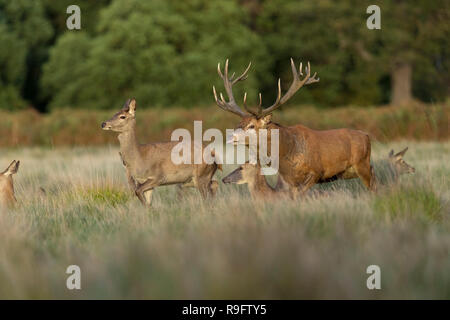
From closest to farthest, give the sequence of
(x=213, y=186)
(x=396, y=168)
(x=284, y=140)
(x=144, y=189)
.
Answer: (x=284, y=140) → (x=144, y=189) → (x=213, y=186) → (x=396, y=168)

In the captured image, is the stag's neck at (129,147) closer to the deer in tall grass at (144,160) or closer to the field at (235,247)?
the deer in tall grass at (144,160)

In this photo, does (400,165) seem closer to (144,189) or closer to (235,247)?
(144,189)

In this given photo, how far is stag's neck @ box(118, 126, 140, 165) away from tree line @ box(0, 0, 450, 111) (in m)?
21.9

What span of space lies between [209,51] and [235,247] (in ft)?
87.0

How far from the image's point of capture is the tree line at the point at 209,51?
29.4m

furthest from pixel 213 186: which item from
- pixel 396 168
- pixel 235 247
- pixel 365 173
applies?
pixel 235 247

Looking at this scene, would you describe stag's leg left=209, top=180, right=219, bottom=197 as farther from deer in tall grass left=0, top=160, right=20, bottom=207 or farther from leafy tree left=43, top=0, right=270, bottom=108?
leafy tree left=43, top=0, right=270, bottom=108

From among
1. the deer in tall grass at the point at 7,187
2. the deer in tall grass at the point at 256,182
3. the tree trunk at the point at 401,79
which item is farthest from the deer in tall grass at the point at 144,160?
the tree trunk at the point at 401,79

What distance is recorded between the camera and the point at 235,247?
4836mm

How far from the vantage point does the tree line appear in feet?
96.6

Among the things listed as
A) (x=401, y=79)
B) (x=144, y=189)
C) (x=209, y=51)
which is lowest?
(x=144, y=189)

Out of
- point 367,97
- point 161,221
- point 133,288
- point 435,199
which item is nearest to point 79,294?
point 133,288

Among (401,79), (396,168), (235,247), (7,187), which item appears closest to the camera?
(235,247)

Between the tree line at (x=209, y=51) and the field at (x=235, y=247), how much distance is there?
22.3 m
